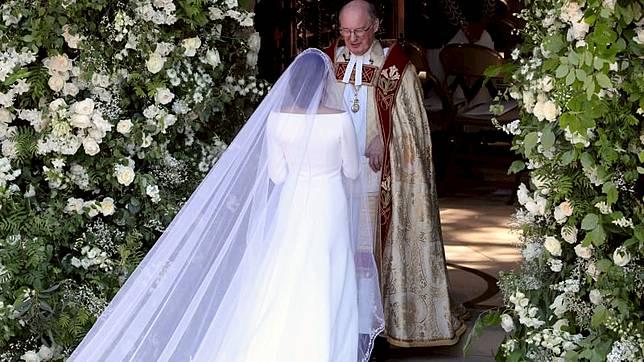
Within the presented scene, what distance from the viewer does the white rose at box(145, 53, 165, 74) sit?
4.98 m

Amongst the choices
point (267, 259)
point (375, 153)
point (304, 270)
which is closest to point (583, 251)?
point (304, 270)

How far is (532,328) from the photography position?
4.30 metres

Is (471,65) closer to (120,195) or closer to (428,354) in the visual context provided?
(428,354)

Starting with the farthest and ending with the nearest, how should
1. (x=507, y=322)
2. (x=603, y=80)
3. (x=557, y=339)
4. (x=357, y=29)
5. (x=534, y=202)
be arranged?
(x=357, y=29) → (x=507, y=322) → (x=534, y=202) → (x=557, y=339) → (x=603, y=80)

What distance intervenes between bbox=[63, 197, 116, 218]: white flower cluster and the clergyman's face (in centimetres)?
130

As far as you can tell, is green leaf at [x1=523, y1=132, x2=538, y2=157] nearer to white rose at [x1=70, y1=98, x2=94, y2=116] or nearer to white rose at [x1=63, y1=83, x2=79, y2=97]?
white rose at [x1=70, y1=98, x2=94, y2=116]

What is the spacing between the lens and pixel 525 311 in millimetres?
4293

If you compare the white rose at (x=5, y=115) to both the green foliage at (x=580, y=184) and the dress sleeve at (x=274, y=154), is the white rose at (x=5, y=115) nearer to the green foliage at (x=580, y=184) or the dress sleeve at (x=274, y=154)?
the dress sleeve at (x=274, y=154)

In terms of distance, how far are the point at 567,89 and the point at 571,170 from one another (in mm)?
418

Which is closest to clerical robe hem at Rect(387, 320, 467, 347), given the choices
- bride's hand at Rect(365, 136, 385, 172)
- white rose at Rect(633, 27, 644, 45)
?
bride's hand at Rect(365, 136, 385, 172)

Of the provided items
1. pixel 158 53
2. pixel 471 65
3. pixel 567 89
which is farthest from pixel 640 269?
pixel 471 65

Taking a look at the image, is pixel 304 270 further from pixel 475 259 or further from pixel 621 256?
pixel 475 259

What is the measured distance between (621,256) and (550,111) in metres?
0.52

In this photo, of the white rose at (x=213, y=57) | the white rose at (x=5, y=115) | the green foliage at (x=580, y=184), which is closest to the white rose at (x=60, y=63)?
the white rose at (x=5, y=115)
